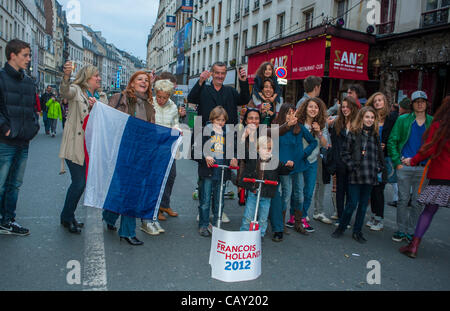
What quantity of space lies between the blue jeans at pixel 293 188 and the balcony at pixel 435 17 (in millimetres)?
10426

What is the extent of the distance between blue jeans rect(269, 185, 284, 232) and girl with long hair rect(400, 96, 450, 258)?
5.06 ft

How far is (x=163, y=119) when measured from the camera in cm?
526

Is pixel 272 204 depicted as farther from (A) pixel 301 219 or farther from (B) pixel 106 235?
(B) pixel 106 235

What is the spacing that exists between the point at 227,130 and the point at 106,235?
2003 millimetres

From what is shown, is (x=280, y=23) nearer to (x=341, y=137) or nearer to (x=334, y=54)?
(x=334, y=54)

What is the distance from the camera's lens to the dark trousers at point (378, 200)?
5.27 meters

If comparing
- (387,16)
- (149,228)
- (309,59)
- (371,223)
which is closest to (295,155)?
(371,223)

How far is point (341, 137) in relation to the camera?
5.12 metres

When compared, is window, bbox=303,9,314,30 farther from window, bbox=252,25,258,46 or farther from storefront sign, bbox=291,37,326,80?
window, bbox=252,25,258,46

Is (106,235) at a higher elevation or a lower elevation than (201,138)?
lower

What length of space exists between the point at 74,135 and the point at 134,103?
0.81 metres

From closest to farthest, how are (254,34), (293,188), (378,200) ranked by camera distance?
1. (293,188)
2. (378,200)
3. (254,34)

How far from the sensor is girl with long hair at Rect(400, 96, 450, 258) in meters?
4.14
